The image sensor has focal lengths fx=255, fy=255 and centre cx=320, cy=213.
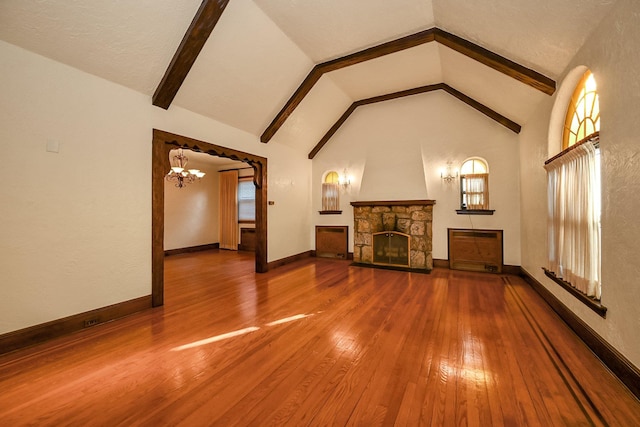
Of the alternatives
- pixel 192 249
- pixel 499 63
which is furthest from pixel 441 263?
pixel 192 249

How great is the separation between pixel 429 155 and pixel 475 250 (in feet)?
7.56

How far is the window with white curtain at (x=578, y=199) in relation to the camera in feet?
7.63

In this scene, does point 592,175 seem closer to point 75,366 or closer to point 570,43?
point 570,43

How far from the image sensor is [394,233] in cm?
592

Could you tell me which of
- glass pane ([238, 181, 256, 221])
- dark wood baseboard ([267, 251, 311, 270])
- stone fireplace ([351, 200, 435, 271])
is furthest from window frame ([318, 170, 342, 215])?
glass pane ([238, 181, 256, 221])

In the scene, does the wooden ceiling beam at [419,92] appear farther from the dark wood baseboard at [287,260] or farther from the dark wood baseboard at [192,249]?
the dark wood baseboard at [192,249]

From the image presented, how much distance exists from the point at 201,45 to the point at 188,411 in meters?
3.72

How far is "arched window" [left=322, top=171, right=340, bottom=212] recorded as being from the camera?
689cm

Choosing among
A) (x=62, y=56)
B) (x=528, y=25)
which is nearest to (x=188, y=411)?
(x=62, y=56)

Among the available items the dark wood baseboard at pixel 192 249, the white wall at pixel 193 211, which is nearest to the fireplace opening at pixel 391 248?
the white wall at pixel 193 211

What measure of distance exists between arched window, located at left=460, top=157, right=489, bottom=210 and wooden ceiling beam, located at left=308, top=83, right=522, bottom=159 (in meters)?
0.85

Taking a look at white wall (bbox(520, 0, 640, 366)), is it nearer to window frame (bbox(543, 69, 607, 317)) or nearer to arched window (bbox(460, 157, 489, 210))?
window frame (bbox(543, 69, 607, 317))

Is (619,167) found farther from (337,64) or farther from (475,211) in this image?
(337,64)

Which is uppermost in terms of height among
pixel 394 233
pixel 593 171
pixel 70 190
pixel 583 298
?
pixel 593 171
